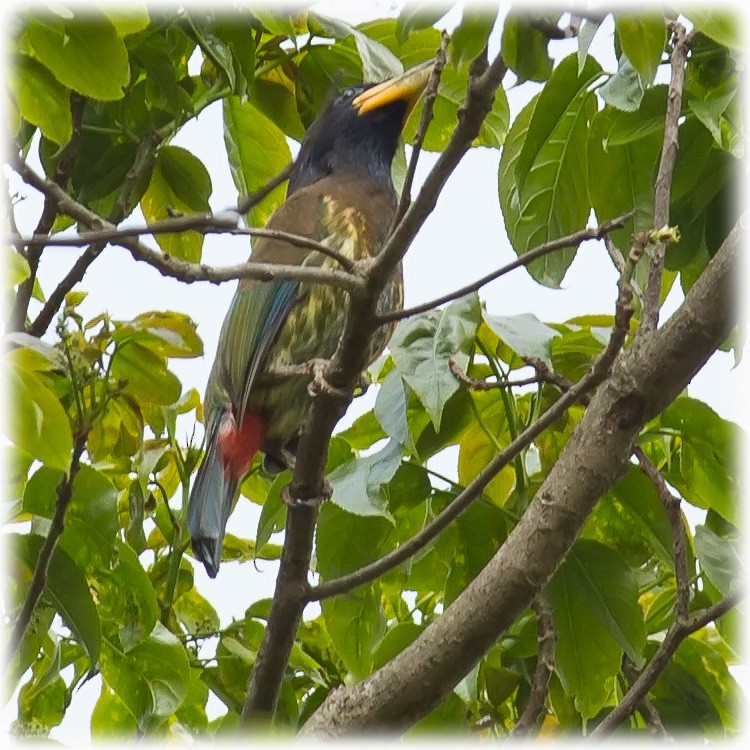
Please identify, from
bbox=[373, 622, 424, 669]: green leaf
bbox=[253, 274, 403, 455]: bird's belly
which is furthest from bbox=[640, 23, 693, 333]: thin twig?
bbox=[253, 274, 403, 455]: bird's belly

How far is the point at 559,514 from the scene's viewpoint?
5.67ft

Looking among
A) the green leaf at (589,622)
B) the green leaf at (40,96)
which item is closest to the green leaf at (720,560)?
the green leaf at (589,622)

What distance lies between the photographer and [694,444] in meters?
1.96

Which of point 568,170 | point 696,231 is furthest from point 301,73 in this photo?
point 696,231

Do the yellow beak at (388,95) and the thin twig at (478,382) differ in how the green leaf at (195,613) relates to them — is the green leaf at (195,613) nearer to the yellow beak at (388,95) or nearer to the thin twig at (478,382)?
the thin twig at (478,382)

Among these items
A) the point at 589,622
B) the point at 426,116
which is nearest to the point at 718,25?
the point at 426,116

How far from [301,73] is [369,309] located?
0.82 m

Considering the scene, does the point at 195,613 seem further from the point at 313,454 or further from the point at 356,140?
the point at 356,140

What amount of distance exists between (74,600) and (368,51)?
94cm

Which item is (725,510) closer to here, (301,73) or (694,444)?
(694,444)

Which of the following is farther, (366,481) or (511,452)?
(366,481)

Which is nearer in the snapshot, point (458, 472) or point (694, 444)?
point (694, 444)

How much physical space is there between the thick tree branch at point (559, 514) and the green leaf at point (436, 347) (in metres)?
0.21

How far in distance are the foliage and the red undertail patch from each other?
343 millimetres
